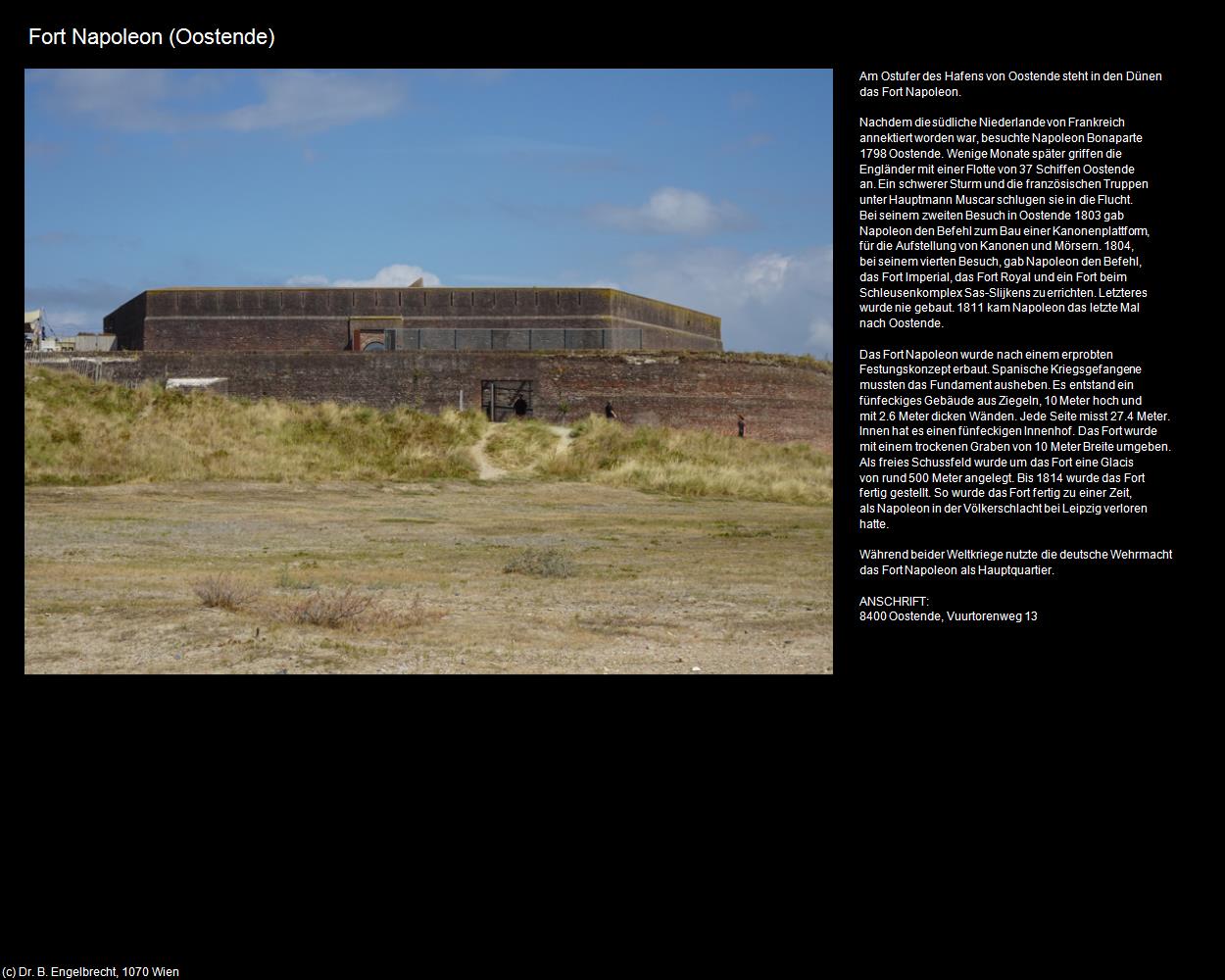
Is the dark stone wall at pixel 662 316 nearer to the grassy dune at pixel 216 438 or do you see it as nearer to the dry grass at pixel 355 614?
the grassy dune at pixel 216 438

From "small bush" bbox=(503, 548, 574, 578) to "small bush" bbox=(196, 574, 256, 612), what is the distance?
3155 millimetres

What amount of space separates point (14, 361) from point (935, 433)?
5.22 metres

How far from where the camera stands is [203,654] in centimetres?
775

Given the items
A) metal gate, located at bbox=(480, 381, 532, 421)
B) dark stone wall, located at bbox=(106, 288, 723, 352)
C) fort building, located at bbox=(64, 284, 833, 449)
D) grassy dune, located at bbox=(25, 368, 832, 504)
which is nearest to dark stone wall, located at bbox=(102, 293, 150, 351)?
dark stone wall, located at bbox=(106, 288, 723, 352)

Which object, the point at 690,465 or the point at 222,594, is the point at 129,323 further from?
the point at 222,594

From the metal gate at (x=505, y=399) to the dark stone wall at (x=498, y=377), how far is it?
0.21 metres

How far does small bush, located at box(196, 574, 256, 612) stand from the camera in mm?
9422

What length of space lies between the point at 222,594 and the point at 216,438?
16.9m

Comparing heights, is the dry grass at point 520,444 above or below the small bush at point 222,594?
above

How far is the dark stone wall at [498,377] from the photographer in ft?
106

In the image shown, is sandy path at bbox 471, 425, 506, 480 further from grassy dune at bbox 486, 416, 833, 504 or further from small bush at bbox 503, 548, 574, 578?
small bush at bbox 503, 548, 574, 578

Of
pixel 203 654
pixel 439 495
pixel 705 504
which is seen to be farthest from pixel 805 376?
pixel 203 654

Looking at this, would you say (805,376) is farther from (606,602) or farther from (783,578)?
(606,602)

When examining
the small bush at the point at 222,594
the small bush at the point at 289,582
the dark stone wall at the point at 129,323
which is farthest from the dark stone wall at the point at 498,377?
the small bush at the point at 222,594
